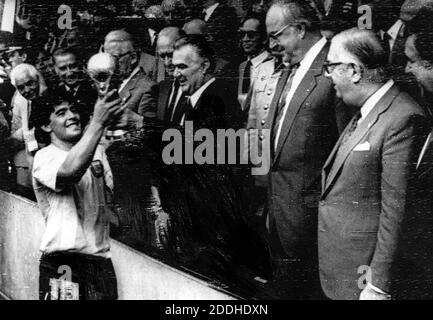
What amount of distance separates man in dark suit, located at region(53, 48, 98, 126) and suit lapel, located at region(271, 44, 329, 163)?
1050 mm

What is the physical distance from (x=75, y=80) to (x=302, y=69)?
48.4 inches

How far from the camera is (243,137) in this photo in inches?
132

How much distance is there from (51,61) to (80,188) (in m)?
0.72

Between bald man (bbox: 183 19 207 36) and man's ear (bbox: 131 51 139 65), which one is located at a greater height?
bald man (bbox: 183 19 207 36)

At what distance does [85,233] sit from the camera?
3477mm

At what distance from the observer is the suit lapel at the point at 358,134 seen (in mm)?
3213

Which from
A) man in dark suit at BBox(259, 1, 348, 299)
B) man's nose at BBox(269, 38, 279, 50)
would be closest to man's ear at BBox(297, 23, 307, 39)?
man in dark suit at BBox(259, 1, 348, 299)

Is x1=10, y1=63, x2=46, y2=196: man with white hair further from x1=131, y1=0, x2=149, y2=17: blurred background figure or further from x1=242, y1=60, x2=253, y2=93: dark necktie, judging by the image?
x1=242, y1=60, x2=253, y2=93: dark necktie

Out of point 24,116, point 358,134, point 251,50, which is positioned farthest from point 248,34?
point 24,116

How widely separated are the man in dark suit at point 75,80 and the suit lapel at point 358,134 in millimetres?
1325

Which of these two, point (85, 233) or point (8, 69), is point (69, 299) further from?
point (8, 69)

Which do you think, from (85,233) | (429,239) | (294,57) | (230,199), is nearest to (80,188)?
(85,233)

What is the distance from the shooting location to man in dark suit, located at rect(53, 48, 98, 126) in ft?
11.3

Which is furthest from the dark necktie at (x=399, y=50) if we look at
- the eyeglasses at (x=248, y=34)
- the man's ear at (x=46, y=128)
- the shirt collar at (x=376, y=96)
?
the man's ear at (x=46, y=128)
